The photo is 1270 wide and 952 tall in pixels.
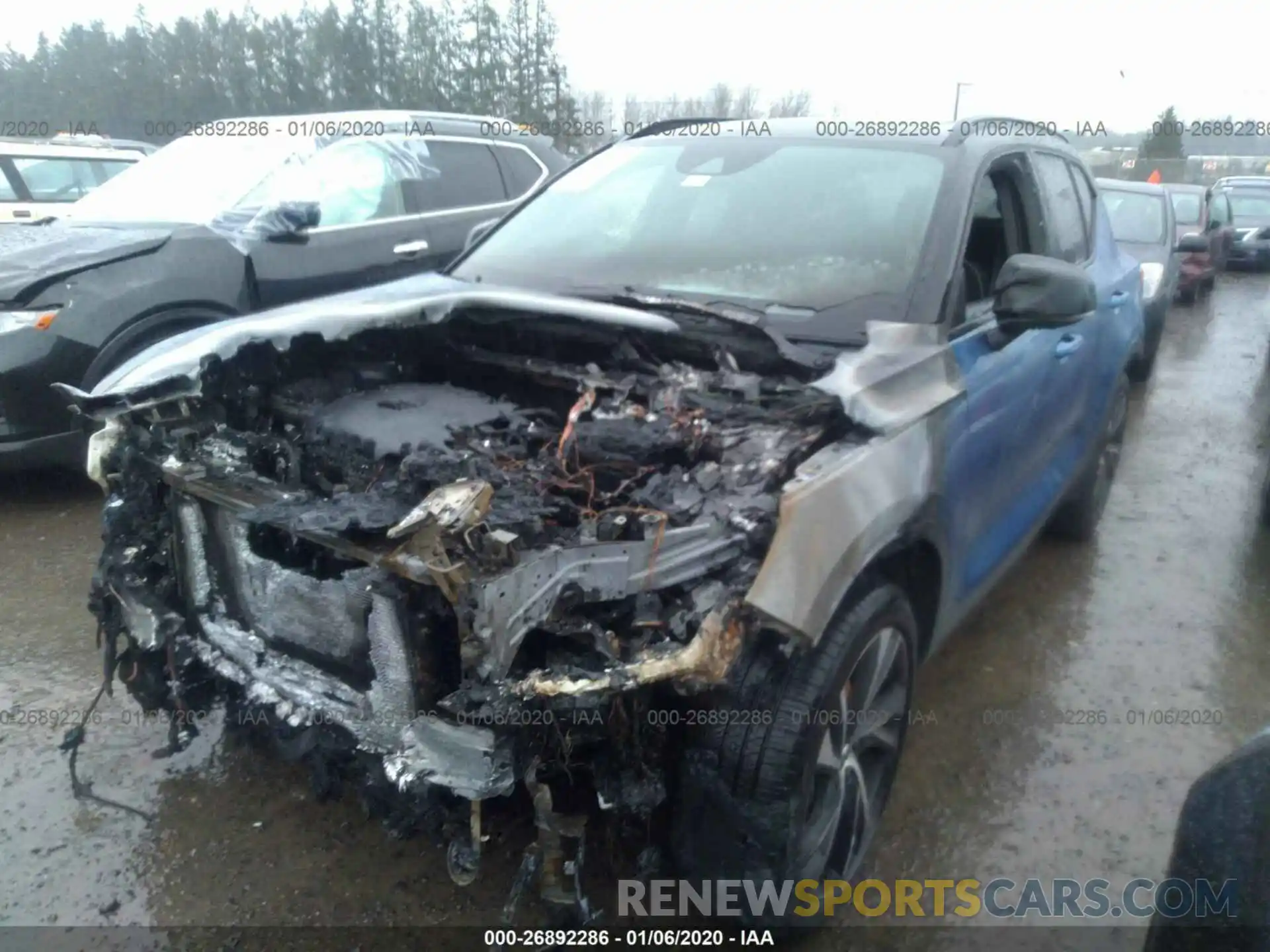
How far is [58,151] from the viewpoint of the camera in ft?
34.8

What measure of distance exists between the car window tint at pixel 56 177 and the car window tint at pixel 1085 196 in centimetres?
1003

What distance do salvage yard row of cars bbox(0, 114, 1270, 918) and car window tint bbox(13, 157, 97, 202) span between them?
361 inches

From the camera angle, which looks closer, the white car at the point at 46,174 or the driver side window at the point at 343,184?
the driver side window at the point at 343,184

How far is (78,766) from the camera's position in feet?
9.65

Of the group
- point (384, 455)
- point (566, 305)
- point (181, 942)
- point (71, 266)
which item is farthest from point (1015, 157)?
point (71, 266)

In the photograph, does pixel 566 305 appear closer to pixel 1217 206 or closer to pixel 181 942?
pixel 181 942

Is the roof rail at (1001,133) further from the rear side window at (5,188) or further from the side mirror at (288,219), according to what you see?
the rear side window at (5,188)

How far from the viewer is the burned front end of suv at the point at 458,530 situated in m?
1.78

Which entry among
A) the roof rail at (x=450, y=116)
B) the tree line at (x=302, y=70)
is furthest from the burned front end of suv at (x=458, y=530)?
the tree line at (x=302, y=70)

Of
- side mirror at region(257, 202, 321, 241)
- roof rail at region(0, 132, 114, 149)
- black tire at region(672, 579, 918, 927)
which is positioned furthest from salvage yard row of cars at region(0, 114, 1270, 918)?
roof rail at region(0, 132, 114, 149)

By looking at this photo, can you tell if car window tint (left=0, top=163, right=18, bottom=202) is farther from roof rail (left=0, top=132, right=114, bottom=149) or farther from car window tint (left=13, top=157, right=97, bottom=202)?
roof rail (left=0, top=132, right=114, bottom=149)

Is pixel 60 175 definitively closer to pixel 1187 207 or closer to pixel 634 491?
pixel 634 491

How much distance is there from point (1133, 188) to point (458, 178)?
266 inches

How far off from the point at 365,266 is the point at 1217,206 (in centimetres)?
1467
